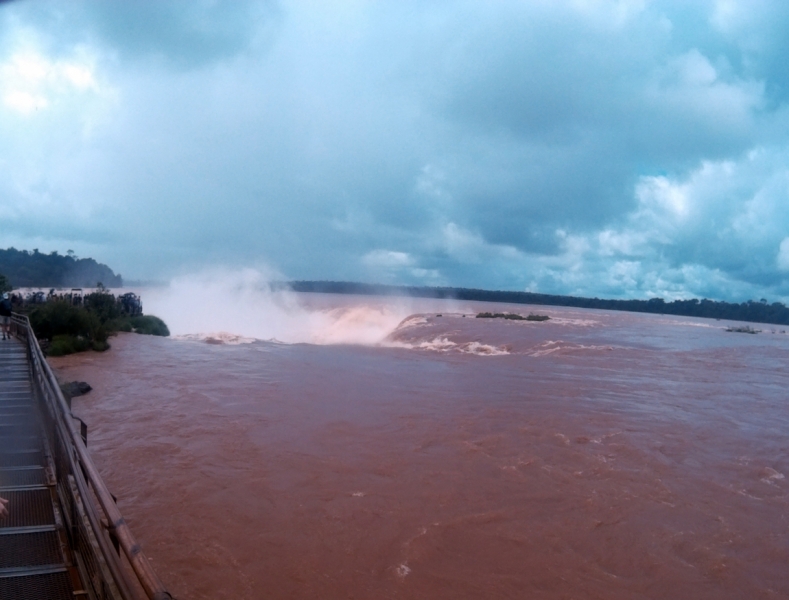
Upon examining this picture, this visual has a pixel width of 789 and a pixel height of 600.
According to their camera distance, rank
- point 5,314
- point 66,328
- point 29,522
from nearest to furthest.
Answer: point 29,522, point 5,314, point 66,328

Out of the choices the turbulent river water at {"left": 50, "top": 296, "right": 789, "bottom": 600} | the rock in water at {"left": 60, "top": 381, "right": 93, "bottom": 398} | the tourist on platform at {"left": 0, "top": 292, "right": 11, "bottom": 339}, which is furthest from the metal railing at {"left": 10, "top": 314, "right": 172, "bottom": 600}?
the tourist on platform at {"left": 0, "top": 292, "right": 11, "bottom": 339}

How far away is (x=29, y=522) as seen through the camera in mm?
5516

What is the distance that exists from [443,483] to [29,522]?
6.77 meters

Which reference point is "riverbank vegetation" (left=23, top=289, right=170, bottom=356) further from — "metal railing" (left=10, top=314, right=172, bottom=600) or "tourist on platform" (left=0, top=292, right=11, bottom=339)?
"metal railing" (left=10, top=314, right=172, bottom=600)

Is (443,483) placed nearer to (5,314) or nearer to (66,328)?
(5,314)

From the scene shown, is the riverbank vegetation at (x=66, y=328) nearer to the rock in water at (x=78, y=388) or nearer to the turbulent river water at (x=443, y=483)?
the turbulent river water at (x=443, y=483)

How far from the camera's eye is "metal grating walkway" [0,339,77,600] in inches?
176

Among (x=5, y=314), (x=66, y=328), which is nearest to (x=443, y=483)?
(x=5, y=314)

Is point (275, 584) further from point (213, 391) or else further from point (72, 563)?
point (213, 391)

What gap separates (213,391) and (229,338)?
59.3 feet

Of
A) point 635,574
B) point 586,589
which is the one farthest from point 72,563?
point 635,574

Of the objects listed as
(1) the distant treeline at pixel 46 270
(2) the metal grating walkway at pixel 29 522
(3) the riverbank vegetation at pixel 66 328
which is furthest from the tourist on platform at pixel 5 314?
(1) the distant treeline at pixel 46 270

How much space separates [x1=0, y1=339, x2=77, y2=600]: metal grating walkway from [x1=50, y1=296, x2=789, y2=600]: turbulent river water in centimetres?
183

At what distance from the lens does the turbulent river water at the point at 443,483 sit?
7.64 meters
